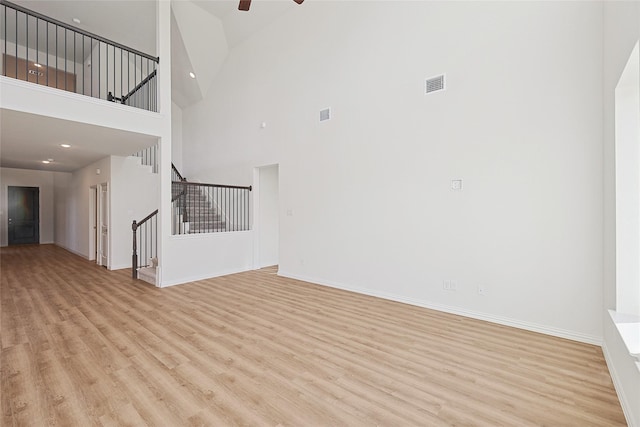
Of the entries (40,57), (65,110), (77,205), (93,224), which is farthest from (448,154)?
(40,57)

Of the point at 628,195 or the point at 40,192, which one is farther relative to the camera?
the point at 40,192

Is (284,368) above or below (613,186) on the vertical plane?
below

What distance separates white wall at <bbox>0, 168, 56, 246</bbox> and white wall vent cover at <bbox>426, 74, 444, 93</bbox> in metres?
13.2

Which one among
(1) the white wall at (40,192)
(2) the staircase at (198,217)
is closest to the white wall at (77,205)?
(1) the white wall at (40,192)

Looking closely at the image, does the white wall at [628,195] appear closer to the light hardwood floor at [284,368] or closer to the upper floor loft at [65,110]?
the light hardwood floor at [284,368]

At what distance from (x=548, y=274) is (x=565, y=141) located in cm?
143

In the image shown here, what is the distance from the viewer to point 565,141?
3154 millimetres

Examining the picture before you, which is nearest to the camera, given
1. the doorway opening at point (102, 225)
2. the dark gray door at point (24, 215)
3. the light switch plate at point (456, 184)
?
the light switch plate at point (456, 184)

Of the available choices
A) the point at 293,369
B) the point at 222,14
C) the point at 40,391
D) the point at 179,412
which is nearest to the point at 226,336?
the point at 293,369

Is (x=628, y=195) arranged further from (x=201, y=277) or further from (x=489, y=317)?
(x=201, y=277)

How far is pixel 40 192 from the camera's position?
430 inches

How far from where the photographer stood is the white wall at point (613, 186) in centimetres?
187

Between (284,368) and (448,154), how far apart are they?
3.19 metres

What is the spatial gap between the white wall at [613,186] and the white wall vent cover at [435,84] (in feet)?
5.19
